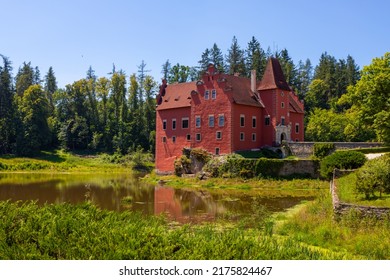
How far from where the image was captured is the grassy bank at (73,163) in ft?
196

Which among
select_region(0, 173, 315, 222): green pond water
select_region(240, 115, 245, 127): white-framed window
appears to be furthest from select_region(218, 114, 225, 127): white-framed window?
select_region(0, 173, 315, 222): green pond water

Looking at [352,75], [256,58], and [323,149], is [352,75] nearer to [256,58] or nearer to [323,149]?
[256,58]

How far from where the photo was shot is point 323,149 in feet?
128

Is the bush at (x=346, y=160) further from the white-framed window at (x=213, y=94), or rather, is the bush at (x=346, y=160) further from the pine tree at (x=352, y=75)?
the pine tree at (x=352, y=75)

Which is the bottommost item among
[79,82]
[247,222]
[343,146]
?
[247,222]

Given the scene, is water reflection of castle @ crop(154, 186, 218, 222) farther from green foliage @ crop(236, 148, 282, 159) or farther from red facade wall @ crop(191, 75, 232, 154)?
red facade wall @ crop(191, 75, 232, 154)

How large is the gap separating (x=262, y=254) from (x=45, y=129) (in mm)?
67514

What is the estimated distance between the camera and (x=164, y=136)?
→ 53219mm

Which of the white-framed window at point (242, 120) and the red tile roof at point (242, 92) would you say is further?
the white-framed window at point (242, 120)

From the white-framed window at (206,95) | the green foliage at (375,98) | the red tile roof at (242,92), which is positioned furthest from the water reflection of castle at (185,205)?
the white-framed window at (206,95)

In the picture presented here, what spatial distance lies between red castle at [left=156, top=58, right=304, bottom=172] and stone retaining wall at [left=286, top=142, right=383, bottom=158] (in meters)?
3.13

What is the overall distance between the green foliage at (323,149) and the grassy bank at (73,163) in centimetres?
2892

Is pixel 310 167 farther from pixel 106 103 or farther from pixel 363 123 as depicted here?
pixel 106 103

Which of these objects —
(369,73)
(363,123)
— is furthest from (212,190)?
(369,73)
